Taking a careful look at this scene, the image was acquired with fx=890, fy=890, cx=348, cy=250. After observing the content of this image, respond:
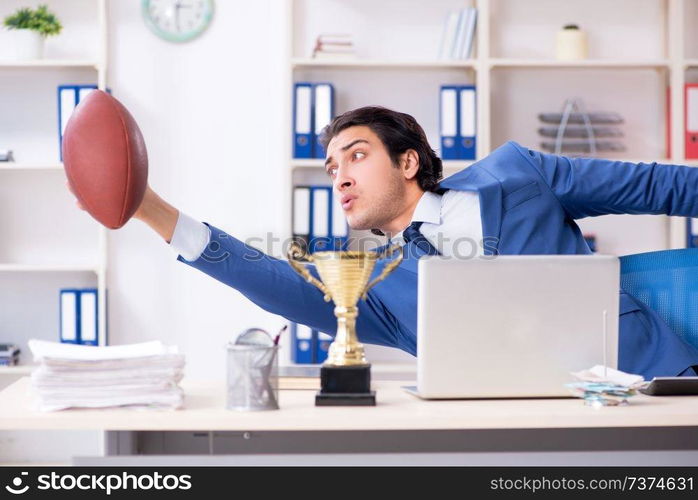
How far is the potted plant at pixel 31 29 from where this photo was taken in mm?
3547

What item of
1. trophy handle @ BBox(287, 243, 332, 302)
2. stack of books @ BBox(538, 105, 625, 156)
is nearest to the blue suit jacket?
trophy handle @ BBox(287, 243, 332, 302)

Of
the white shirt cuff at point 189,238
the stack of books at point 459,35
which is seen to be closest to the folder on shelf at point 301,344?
the stack of books at point 459,35

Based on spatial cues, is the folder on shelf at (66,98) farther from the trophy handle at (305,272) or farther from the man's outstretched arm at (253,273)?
the trophy handle at (305,272)

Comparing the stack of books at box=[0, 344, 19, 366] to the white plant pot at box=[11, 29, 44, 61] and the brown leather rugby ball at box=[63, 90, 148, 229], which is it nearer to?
the white plant pot at box=[11, 29, 44, 61]

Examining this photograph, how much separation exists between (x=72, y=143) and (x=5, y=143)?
2.54m

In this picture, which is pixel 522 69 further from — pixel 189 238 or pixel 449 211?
pixel 189 238

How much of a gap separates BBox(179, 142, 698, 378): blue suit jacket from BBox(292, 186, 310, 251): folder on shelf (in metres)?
1.37

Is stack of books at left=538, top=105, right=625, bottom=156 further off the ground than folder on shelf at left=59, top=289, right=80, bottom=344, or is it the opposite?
stack of books at left=538, top=105, right=625, bottom=156

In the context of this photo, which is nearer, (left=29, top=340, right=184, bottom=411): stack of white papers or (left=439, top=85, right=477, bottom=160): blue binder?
(left=29, top=340, right=184, bottom=411): stack of white papers

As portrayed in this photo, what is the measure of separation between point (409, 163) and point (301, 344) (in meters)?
1.37

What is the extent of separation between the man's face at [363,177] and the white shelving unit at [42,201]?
178 cm

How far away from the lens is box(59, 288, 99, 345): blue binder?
354 centimetres

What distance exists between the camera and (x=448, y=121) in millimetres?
3514

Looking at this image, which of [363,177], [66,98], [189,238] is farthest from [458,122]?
[189,238]
